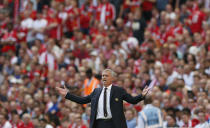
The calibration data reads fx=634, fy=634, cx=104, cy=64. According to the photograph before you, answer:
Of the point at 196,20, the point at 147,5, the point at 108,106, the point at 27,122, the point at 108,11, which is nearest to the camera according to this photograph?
the point at 108,106

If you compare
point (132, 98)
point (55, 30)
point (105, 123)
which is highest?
point (55, 30)

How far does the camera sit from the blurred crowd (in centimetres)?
1650

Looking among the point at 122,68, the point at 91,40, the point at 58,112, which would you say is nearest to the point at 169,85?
the point at 122,68

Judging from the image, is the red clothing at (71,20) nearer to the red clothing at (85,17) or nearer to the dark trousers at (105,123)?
the red clothing at (85,17)

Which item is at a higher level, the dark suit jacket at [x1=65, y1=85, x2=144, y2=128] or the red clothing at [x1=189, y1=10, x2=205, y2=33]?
the red clothing at [x1=189, y1=10, x2=205, y2=33]

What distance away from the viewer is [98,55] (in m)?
19.7

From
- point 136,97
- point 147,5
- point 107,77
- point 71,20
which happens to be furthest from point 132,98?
point 147,5

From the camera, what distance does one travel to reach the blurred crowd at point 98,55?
1650 centimetres

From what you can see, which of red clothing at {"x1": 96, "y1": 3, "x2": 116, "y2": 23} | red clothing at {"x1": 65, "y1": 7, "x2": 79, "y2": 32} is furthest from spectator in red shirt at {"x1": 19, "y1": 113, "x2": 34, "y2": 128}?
red clothing at {"x1": 96, "y1": 3, "x2": 116, "y2": 23}

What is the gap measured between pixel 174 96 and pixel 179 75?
57.8 inches

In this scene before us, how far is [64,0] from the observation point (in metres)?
22.9

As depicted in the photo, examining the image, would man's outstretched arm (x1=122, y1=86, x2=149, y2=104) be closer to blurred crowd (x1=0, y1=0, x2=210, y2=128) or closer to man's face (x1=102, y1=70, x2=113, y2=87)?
man's face (x1=102, y1=70, x2=113, y2=87)

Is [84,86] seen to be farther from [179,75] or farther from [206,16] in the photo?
[206,16]

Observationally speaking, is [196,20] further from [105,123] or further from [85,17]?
[105,123]
